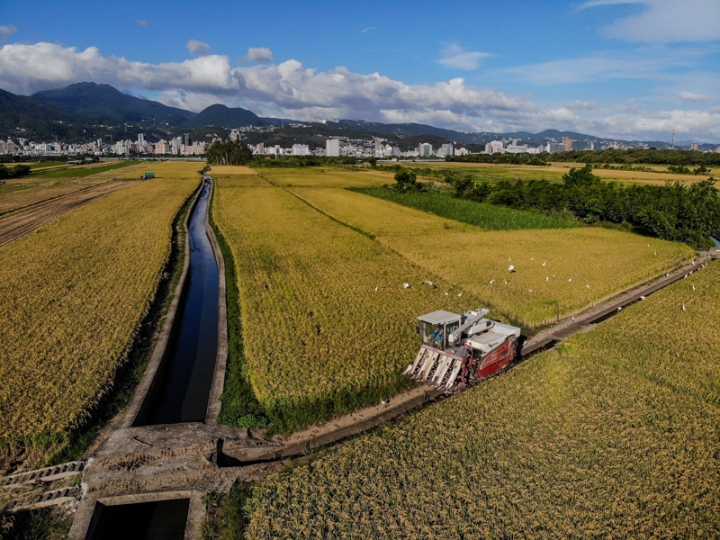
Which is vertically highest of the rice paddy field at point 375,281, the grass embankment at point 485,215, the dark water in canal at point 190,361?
the grass embankment at point 485,215

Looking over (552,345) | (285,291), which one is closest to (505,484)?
(552,345)

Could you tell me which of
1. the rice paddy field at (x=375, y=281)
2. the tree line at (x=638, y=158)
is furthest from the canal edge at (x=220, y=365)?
the tree line at (x=638, y=158)

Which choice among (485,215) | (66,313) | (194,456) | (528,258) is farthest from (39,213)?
(528,258)

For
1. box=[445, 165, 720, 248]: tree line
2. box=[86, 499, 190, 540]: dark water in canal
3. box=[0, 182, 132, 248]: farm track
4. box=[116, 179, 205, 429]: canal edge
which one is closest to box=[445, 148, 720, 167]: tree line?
box=[445, 165, 720, 248]: tree line

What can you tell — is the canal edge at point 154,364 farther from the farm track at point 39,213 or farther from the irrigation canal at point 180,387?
the farm track at point 39,213

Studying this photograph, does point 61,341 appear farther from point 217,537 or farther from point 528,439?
point 528,439

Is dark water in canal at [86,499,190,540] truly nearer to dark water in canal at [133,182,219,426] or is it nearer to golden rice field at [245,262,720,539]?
golden rice field at [245,262,720,539]
